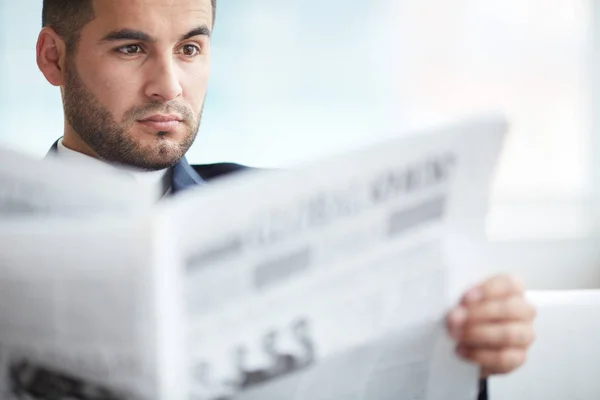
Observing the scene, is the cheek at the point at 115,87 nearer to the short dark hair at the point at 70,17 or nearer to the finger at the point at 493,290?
the short dark hair at the point at 70,17

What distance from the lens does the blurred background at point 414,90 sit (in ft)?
4.73

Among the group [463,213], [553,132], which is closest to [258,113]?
[553,132]

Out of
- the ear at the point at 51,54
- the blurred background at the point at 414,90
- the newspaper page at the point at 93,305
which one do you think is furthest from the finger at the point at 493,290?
the blurred background at the point at 414,90

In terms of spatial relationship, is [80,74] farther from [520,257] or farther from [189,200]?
[520,257]

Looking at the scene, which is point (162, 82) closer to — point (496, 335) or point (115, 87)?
point (115, 87)

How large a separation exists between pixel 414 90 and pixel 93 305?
3.94 ft

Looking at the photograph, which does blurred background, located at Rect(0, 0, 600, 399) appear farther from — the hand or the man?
the hand

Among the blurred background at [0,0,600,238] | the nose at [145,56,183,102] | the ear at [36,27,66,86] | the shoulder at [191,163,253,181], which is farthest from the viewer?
the blurred background at [0,0,600,238]

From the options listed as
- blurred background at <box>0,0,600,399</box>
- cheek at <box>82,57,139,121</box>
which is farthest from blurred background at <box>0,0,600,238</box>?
cheek at <box>82,57,139,121</box>

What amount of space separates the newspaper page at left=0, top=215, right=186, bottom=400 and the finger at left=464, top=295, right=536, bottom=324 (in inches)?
10.0

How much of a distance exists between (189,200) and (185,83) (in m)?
0.64

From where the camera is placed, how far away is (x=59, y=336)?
449 millimetres

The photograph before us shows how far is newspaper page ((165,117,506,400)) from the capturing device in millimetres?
431

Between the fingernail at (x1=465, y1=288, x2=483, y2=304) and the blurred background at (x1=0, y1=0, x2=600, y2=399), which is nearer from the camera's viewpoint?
the fingernail at (x1=465, y1=288, x2=483, y2=304)
